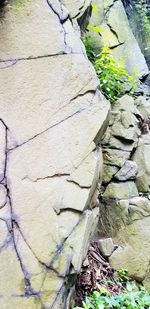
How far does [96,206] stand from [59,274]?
1201 mm

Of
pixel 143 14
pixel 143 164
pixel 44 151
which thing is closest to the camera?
pixel 44 151

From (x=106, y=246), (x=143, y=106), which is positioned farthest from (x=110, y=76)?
(x=106, y=246)

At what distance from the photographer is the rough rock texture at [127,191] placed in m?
4.44

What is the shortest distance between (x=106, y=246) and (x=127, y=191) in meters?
0.93

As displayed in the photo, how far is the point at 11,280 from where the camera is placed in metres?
2.87

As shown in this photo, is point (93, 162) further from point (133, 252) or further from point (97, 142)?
point (133, 252)

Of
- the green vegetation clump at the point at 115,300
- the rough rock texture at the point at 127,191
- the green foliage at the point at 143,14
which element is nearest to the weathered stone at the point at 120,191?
the rough rock texture at the point at 127,191

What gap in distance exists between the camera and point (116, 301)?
346 centimetres

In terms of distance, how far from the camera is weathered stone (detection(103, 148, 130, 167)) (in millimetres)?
5140

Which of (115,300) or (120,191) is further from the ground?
(120,191)

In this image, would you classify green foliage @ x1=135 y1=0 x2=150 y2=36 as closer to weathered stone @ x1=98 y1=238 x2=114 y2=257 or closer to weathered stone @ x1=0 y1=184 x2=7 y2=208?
weathered stone @ x1=98 y1=238 x2=114 y2=257

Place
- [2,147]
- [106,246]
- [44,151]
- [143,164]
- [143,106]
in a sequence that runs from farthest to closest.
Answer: [143,106]
[143,164]
[106,246]
[44,151]
[2,147]

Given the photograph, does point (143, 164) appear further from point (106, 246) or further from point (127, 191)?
point (106, 246)

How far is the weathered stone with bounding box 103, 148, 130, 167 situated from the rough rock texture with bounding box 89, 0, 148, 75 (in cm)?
299
